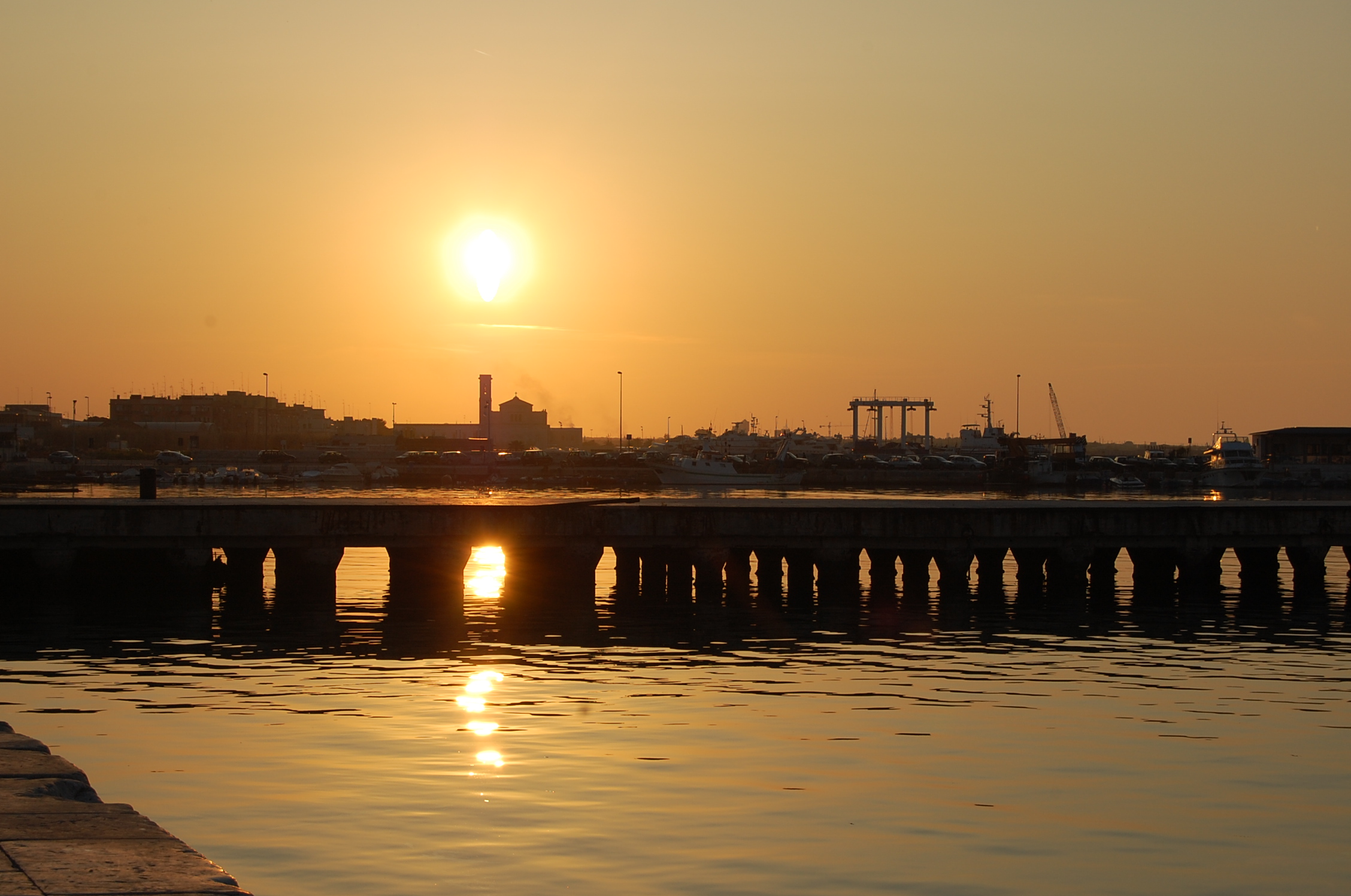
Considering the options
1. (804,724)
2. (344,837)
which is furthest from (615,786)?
(804,724)

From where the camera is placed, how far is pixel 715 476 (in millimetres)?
150250

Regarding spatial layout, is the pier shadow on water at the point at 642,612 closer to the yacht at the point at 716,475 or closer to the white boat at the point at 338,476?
the yacht at the point at 716,475

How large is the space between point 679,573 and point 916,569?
23.9 feet

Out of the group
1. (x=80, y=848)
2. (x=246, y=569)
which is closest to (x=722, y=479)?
(x=246, y=569)

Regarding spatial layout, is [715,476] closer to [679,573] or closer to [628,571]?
[628,571]

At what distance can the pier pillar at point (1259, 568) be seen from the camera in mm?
42250

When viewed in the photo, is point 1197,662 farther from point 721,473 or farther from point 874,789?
point 721,473

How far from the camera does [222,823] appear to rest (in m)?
14.6

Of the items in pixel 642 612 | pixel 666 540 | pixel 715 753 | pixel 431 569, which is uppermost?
pixel 666 540

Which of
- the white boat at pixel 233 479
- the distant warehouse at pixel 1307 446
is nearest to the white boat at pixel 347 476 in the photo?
the white boat at pixel 233 479

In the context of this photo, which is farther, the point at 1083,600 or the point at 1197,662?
the point at 1083,600

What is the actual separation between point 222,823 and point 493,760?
401 centimetres

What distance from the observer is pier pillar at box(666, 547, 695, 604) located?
4075 centimetres

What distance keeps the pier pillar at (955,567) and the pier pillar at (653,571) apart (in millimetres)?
8300
